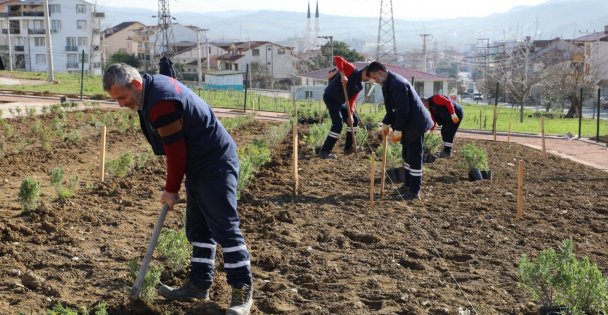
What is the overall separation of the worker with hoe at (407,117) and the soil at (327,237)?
1.04 ft

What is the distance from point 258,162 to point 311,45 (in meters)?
80.0

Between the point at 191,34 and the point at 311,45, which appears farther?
the point at 191,34

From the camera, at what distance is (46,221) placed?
6359mm

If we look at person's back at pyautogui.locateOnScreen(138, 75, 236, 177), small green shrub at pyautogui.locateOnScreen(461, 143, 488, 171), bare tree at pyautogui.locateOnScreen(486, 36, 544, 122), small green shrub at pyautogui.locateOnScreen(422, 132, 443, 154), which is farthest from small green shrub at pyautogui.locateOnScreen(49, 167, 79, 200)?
bare tree at pyautogui.locateOnScreen(486, 36, 544, 122)

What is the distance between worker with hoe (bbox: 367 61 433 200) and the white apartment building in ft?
224

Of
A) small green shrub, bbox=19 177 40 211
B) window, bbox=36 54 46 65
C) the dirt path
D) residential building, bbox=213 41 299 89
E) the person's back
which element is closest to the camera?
the person's back

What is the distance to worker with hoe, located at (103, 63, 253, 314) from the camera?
13.9 ft

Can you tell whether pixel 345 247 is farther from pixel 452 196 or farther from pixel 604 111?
pixel 604 111

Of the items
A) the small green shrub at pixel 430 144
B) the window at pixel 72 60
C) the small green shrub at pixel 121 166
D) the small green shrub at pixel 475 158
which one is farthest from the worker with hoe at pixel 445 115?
the window at pixel 72 60

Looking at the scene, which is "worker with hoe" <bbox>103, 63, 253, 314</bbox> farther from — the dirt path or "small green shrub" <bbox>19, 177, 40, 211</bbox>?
the dirt path

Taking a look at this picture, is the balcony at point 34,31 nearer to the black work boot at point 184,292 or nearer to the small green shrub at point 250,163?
the small green shrub at point 250,163

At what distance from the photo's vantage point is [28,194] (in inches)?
266

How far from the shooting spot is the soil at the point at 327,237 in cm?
487

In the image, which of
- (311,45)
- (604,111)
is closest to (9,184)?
(604,111)
